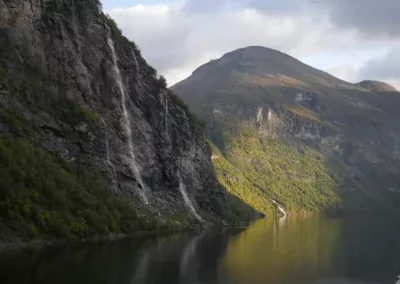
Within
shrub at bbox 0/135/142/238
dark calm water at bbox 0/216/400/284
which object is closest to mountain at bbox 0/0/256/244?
shrub at bbox 0/135/142/238

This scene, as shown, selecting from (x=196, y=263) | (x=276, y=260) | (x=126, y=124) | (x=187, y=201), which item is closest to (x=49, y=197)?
(x=196, y=263)

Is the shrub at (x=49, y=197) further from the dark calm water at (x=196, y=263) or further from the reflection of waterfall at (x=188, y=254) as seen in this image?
the reflection of waterfall at (x=188, y=254)

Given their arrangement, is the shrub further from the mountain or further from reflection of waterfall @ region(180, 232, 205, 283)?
reflection of waterfall @ region(180, 232, 205, 283)

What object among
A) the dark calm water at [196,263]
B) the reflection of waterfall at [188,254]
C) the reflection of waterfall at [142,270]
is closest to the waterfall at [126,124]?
the reflection of waterfall at [188,254]

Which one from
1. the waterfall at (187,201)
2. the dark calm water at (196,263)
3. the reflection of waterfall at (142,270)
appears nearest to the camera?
the dark calm water at (196,263)

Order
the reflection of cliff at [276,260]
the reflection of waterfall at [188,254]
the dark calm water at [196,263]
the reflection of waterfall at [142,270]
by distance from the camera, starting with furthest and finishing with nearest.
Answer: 1. the reflection of waterfall at [188,254]
2. the reflection of cliff at [276,260]
3. the reflection of waterfall at [142,270]
4. the dark calm water at [196,263]

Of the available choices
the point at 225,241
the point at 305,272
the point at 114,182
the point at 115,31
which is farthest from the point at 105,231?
the point at 115,31

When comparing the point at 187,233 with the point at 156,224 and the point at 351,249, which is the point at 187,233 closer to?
the point at 156,224
